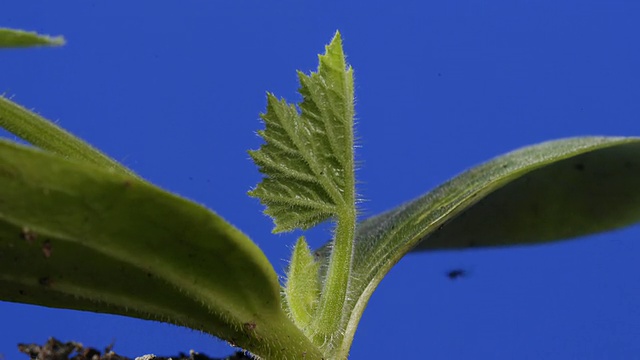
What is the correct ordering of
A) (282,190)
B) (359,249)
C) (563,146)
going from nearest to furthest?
(282,190)
(359,249)
(563,146)

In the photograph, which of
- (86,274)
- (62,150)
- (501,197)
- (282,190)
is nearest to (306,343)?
(282,190)

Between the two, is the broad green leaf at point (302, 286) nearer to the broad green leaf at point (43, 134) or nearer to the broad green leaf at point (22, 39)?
the broad green leaf at point (43, 134)

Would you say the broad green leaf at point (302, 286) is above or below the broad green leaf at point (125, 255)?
above

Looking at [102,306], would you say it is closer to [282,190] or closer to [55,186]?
[55,186]

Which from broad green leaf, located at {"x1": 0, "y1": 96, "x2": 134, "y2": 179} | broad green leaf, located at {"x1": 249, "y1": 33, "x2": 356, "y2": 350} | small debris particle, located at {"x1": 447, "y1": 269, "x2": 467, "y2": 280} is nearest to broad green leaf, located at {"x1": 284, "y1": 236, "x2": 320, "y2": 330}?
broad green leaf, located at {"x1": 249, "y1": 33, "x2": 356, "y2": 350}

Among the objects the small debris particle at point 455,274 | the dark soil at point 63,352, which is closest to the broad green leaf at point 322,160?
the dark soil at point 63,352

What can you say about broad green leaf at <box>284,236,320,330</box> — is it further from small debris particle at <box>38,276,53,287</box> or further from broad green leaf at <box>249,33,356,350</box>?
small debris particle at <box>38,276,53,287</box>
